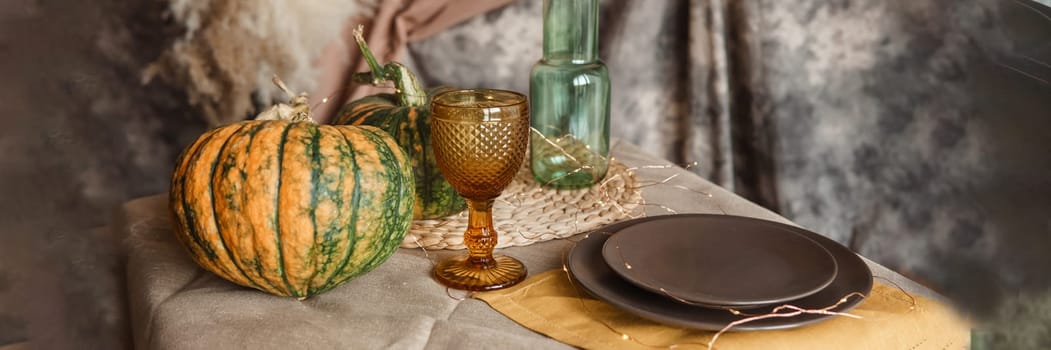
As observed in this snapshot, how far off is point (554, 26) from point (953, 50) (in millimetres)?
740

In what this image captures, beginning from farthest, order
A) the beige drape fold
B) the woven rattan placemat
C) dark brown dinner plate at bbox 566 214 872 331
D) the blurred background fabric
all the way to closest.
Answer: the beige drape fold → the blurred background fabric → the woven rattan placemat → dark brown dinner plate at bbox 566 214 872 331

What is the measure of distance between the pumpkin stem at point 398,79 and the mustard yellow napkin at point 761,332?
0.32m

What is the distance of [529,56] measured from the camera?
1517mm

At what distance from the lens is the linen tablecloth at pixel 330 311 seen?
2.19 feet

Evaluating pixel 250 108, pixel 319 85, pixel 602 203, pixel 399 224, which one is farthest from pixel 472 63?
pixel 399 224

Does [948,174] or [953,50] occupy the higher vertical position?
[953,50]

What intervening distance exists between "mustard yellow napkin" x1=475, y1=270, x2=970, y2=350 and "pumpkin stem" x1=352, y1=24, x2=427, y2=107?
1.04ft

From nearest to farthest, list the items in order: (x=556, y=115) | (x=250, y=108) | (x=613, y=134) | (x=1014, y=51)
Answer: (x=1014, y=51), (x=556, y=115), (x=250, y=108), (x=613, y=134)

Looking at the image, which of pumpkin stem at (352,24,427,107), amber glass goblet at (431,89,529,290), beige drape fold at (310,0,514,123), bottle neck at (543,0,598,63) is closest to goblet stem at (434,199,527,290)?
amber glass goblet at (431,89,529,290)

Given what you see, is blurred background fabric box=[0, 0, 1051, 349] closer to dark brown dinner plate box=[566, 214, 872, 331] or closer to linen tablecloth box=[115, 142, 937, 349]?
dark brown dinner plate box=[566, 214, 872, 331]

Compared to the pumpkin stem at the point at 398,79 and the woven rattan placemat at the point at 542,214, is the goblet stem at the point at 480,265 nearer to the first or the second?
the woven rattan placemat at the point at 542,214

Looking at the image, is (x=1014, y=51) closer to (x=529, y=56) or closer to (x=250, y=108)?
(x=529, y=56)

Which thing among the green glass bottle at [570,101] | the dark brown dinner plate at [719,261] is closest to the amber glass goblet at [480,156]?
the dark brown dinner plate at [719,261]

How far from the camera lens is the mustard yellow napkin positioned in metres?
0.64
